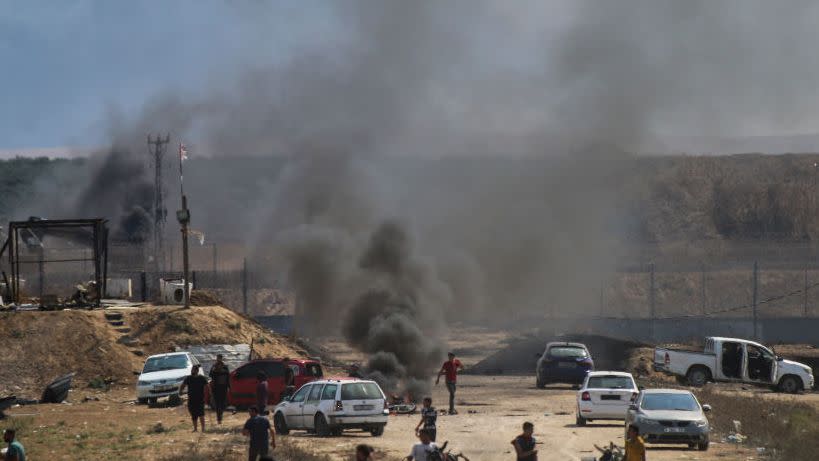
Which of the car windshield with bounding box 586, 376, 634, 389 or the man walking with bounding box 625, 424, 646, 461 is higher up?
the man walking with bounding box 625, 424, 646, 461

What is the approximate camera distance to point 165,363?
41594mm

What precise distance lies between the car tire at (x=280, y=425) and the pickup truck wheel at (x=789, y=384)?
23.3 m

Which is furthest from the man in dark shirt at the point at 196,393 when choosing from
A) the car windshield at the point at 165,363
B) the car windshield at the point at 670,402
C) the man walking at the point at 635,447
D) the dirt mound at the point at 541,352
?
the dirt mound at the point at 541,352

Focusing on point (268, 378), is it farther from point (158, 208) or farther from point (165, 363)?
point (158, 208)

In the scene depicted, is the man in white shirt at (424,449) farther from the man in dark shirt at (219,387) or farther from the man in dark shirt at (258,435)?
the man in dark shirt at (219,387)

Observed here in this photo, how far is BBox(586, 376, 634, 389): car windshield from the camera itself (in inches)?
1316

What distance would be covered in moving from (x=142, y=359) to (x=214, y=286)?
1037 inches

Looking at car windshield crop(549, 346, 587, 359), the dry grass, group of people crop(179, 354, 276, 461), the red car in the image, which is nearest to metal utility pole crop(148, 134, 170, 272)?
car windshield crop(549, 346, 587, 359)

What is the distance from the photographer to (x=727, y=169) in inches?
5723

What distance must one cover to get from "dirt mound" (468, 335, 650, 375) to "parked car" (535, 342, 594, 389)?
1008 centimetres

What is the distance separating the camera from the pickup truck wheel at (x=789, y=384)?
47812 mm

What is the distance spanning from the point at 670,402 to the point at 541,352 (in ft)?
103

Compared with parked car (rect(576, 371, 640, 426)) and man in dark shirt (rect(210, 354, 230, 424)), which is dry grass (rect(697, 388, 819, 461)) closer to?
parked car (rect(576, 371, 640, 426))

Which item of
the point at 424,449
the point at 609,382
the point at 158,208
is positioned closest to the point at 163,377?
the point at 609,382
